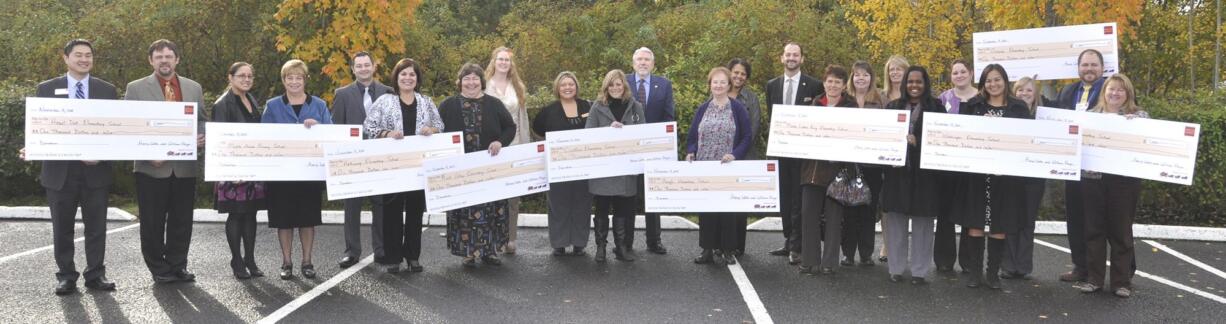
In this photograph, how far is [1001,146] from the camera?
269 inches

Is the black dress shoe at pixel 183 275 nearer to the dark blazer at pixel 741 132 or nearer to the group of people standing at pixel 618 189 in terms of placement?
the group of people standing at pixel 618 189

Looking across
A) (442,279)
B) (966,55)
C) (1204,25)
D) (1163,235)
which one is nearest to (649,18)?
(966,55)

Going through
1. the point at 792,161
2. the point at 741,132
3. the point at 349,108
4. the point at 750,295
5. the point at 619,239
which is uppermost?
the point at 349,108

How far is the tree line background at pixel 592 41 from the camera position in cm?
1131

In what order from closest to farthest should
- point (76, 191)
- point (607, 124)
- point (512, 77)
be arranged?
1. point (76, 191)
2. point (607, 124)
3. point (512, 77)

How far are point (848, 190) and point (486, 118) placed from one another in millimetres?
2908

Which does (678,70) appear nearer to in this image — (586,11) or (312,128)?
(586,11)

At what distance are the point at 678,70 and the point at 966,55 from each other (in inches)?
296

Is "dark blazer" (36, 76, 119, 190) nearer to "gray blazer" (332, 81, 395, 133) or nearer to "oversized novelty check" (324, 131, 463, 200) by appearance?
"oversized novelty check" (324, 131, 463, 200)

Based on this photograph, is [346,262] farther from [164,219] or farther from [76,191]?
[76,191]

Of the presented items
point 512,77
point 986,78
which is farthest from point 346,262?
point 986,78

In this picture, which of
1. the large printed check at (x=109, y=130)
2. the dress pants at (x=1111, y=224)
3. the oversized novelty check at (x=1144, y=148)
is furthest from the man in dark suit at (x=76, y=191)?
the dress pants at (x=1111, y=224)

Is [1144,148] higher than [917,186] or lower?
higher

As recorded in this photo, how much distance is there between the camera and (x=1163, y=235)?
382 inches
